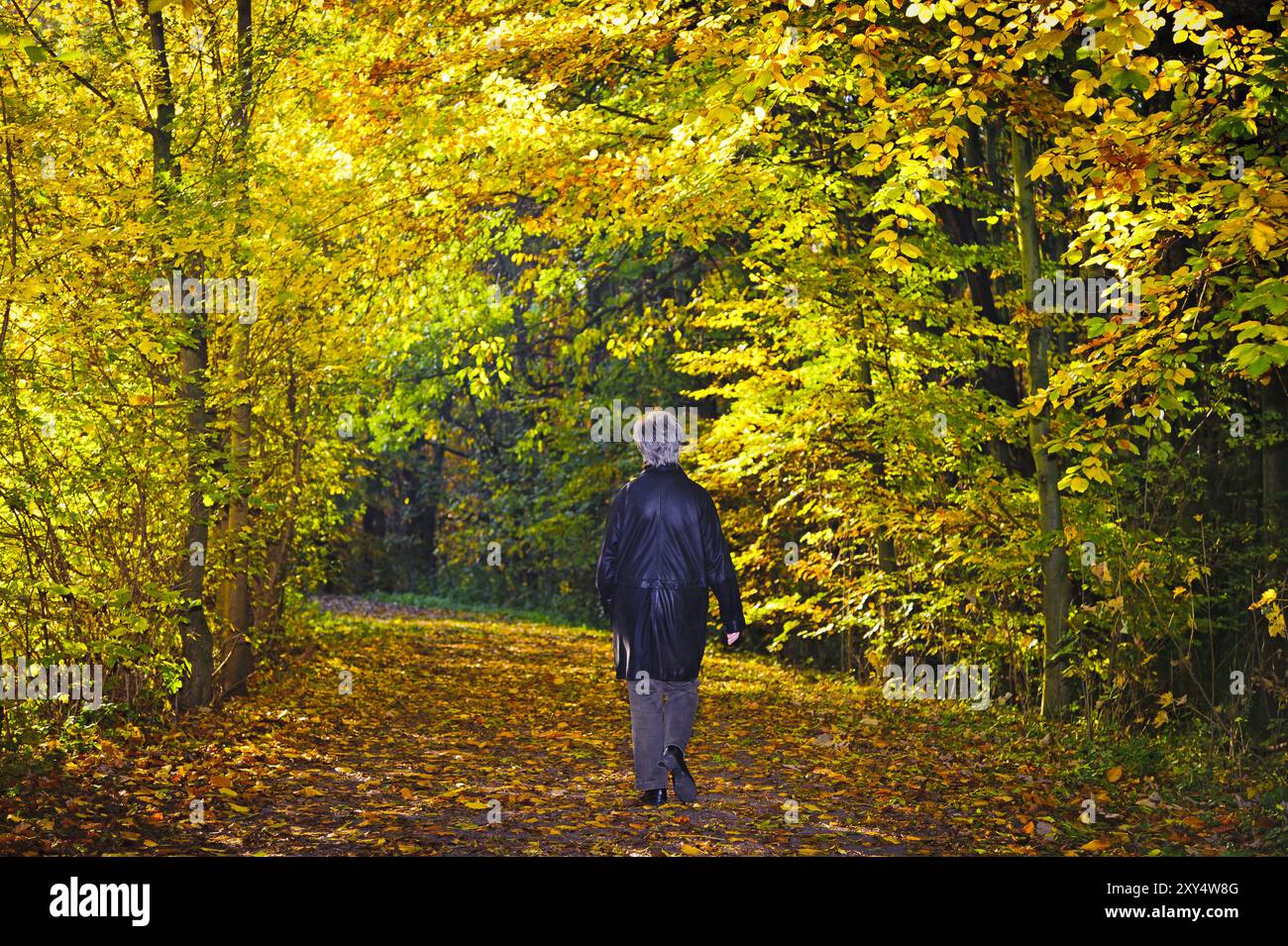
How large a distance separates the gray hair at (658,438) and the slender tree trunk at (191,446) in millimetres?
3529

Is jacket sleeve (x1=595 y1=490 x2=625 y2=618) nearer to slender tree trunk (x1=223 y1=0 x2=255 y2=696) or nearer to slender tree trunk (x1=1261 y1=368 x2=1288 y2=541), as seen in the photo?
slender tree trunk (x1=223 y1=0 x2=255 y2=696)

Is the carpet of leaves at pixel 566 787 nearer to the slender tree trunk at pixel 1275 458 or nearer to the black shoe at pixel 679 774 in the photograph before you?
the black shoe at pixel 679 774

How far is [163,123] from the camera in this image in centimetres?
1084

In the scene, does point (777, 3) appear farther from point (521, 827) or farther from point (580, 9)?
point (521, 827)

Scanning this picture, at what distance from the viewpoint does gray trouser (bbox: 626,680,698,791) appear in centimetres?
818

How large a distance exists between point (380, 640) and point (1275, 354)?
50.5 feet

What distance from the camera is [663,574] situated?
27.0ft

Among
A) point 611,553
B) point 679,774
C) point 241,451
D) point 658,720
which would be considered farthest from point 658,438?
point 241,451

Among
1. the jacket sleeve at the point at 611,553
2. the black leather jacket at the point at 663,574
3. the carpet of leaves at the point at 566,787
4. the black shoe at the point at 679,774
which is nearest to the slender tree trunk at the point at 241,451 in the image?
the carpet of leaves at the point at 566,787

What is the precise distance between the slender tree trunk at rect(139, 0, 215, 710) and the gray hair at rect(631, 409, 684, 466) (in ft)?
11.6

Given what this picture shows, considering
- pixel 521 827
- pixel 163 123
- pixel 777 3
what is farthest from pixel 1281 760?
pixel 163 123

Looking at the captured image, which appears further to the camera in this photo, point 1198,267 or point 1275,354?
point 1198,267

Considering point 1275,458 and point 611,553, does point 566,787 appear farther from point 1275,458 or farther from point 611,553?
point 1275,458

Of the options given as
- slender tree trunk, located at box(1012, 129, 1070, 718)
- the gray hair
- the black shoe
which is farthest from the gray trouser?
slender tree trunk, located at box(1012, 129, 1070, 718)
